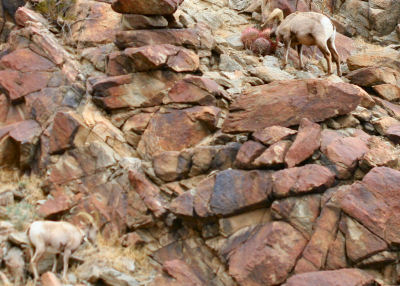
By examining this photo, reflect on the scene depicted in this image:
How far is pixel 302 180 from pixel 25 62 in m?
8.54

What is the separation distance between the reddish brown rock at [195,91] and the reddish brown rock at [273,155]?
103 inches

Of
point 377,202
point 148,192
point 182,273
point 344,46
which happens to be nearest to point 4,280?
point 182,273

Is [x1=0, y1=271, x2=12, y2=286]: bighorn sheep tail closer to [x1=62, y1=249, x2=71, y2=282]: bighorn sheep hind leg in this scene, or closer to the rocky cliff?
the rocky cliff

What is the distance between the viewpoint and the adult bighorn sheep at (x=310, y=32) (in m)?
13.1

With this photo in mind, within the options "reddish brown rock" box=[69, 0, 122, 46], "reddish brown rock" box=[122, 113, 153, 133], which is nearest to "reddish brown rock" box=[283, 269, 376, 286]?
"reddish brown rock" box=[122, 113, 153, 133]

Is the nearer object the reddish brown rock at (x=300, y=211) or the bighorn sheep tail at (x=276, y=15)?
the reddish brown rock at (x=300, y=211)

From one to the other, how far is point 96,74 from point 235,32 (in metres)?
5.39

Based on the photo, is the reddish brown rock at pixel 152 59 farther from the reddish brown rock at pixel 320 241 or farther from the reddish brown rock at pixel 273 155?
the reddish brown rock at pixel 320 241

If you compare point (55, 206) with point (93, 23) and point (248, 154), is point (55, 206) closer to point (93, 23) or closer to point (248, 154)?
point (248, 154)

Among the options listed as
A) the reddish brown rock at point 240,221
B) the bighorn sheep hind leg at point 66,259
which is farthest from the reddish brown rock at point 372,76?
the bighorn sheep hind leg at point 66,259

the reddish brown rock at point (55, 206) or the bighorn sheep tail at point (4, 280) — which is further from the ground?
the bighorn sheep tail at point (4, 280)

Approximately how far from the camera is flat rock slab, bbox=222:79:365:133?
33.1ft

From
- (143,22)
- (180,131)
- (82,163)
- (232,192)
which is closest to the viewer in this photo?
(232,192)

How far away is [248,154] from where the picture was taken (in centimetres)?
946
